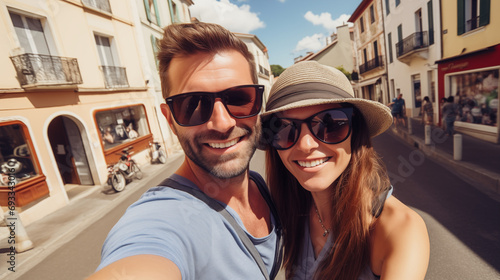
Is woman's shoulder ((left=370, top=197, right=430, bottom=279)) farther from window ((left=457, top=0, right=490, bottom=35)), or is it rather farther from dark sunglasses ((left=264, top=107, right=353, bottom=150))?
window ((left=457, top=0, right=490, bottom=35))

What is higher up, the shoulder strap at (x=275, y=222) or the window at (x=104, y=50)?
the window at (x=104, y=50)

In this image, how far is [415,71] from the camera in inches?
541

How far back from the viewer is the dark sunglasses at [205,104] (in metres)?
1.49

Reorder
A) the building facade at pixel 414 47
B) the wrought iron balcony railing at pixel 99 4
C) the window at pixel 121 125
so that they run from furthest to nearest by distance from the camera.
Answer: the building facade at pixel 414 47 → the window at pixel 121 125 → the wrought iron balcony railing at pixel 99 4

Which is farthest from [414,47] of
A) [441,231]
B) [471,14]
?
[441,231]

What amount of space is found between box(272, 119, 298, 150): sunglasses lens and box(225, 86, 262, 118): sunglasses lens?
205 millimetres

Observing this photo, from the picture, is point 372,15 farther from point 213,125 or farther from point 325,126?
point 213,125

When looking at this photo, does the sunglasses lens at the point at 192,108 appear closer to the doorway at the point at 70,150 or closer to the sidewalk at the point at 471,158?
the sidewalk at the point at 471,158

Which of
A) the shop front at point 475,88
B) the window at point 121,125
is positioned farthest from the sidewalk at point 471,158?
the window at point 121,125

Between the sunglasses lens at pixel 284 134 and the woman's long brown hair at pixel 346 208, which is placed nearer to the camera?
the woman's long brown hair at pixel 346 208

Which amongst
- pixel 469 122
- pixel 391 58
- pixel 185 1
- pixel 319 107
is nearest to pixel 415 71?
pixel 391 58

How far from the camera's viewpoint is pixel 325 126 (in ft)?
4.77

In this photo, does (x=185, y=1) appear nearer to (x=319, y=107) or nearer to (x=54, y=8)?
(x=54, y=8)

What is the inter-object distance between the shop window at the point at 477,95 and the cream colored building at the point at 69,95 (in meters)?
A: 14.8
